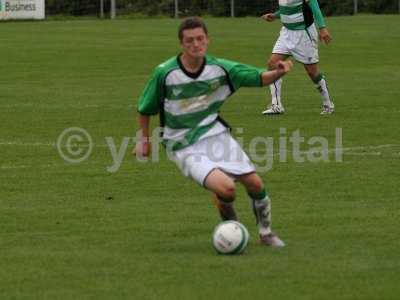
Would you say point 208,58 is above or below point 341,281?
above

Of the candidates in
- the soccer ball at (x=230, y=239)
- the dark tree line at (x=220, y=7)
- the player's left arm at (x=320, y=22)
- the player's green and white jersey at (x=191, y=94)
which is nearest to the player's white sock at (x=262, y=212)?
the soccer ball at (x=230, y=239)

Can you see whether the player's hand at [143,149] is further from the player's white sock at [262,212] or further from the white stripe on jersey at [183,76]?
the player's white sock at [262,212]

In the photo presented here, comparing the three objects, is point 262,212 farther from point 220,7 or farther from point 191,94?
point 220,7

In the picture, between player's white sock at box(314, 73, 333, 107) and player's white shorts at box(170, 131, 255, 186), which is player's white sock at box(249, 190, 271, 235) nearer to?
player's white shorts at box(170, 131, 255, 186)

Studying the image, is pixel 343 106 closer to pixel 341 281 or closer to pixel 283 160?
pixel 283 160

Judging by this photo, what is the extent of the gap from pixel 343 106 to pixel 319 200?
8624 millimetres

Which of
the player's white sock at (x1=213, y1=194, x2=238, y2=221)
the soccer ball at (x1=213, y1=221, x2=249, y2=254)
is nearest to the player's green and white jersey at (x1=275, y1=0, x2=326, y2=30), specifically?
the player's white sock at (x1=213, y1=194, x2=238, y2=221)

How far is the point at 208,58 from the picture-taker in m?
9.70

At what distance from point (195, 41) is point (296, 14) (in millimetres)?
10388

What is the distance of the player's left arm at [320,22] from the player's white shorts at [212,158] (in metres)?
9.04

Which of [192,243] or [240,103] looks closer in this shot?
[192,243]

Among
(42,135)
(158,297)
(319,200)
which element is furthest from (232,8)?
(158,297)

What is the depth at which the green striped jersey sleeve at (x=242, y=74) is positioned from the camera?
31.7 ft

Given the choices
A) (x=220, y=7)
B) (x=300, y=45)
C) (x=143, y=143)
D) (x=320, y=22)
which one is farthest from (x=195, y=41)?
(x=220, y=7)
